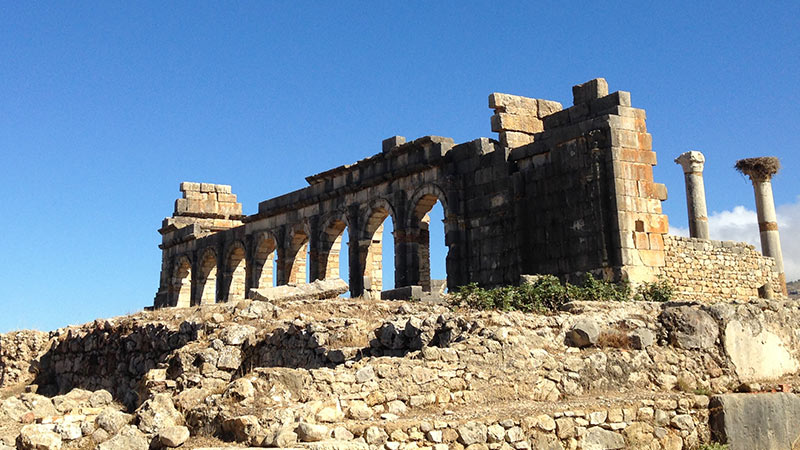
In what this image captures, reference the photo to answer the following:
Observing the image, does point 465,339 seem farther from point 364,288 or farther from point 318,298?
point 364,288

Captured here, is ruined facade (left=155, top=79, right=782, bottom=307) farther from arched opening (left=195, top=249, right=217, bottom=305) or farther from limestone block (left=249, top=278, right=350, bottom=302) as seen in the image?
limestone block (left=249, top=278, right=350, bottom=302)

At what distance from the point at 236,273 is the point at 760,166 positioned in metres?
16.6

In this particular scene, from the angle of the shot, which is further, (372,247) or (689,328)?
(372,247)

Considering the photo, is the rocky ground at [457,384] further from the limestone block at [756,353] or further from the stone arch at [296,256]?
the stone arch at [296,256]

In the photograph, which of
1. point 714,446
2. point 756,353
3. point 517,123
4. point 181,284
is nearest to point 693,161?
point 517,123

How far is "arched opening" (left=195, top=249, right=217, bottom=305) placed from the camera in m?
28.5

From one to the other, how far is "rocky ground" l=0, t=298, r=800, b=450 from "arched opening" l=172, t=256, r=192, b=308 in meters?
19.5

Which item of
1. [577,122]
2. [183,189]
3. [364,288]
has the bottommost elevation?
[364,288]

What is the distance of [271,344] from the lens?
11.0 metres

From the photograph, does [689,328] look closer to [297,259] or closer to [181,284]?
[297,259]

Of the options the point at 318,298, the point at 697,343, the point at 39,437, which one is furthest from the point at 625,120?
the point at 39,437

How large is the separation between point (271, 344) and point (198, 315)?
2.79 metres

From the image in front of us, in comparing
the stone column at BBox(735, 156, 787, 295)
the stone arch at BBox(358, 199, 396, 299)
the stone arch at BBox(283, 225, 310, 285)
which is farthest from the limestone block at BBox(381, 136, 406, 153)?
the stone column at BBox(735, 156, 787, 295)

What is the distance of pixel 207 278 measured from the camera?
28859mm
